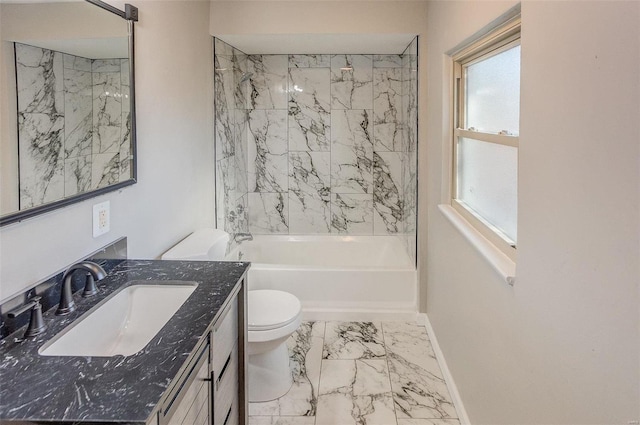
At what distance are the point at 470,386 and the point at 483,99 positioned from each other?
1388mm

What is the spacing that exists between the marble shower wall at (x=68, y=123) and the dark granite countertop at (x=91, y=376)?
1.42 ft

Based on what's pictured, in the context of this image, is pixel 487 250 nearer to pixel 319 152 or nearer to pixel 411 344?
pixel 411 344

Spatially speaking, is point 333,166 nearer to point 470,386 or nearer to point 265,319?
point 265,319

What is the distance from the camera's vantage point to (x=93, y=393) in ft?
3.25

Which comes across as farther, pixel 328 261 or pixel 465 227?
pixel 328 261

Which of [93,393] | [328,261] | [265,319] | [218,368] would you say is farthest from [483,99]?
[328,261]

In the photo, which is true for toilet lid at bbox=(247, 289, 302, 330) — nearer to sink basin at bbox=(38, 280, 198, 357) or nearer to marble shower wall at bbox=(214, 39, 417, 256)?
sink basin at bbox=(38, 280, 198, 357)

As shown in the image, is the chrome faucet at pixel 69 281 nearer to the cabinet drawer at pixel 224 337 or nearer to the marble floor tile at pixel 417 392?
the cabinet drawer at pixel 224 337

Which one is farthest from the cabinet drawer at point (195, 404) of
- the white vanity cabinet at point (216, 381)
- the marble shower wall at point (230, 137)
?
the marble shower wall at point (230, 137)

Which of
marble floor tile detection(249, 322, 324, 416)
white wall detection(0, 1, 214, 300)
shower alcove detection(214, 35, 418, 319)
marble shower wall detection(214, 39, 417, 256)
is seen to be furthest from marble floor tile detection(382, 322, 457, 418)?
white wall detection(0, 1, 214, 300)

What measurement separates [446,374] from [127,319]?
1792 mm

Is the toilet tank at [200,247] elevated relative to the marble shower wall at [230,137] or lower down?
lower down

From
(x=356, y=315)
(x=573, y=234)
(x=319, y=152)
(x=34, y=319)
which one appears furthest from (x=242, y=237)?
(x=573, y=234)

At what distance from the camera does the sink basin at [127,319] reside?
1438mm
